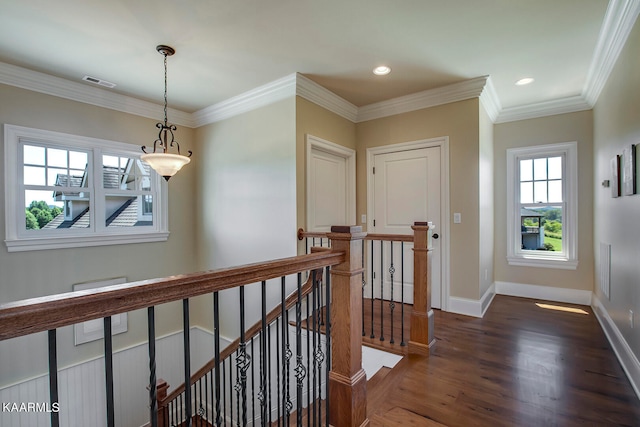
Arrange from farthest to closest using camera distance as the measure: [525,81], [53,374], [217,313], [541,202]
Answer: [541,202], [525,81], [217,313], [53,374]

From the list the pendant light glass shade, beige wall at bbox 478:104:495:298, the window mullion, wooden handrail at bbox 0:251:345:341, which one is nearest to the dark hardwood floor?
beige wall at bbox 478:104:495:298

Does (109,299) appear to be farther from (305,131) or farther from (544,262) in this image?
(544,262)

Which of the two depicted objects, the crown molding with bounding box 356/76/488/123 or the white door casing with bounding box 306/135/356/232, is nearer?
the crown molding with bounding box 356/76/488/123

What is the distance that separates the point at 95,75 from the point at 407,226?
12.8 feet

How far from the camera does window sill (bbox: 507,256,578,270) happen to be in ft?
12.6

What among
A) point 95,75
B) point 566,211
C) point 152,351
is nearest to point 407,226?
point 566,211

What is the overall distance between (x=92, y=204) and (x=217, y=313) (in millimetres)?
3562

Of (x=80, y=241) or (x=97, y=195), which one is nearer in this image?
(x=80, y=241)

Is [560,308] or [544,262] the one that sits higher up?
[544,262]

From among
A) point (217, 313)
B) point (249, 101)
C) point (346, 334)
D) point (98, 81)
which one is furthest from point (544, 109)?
point (98, 81)

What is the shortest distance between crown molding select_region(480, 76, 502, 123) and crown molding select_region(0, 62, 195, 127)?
3.99m

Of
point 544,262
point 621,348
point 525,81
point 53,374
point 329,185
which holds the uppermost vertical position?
point 525,81

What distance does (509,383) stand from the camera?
2.04 meters
